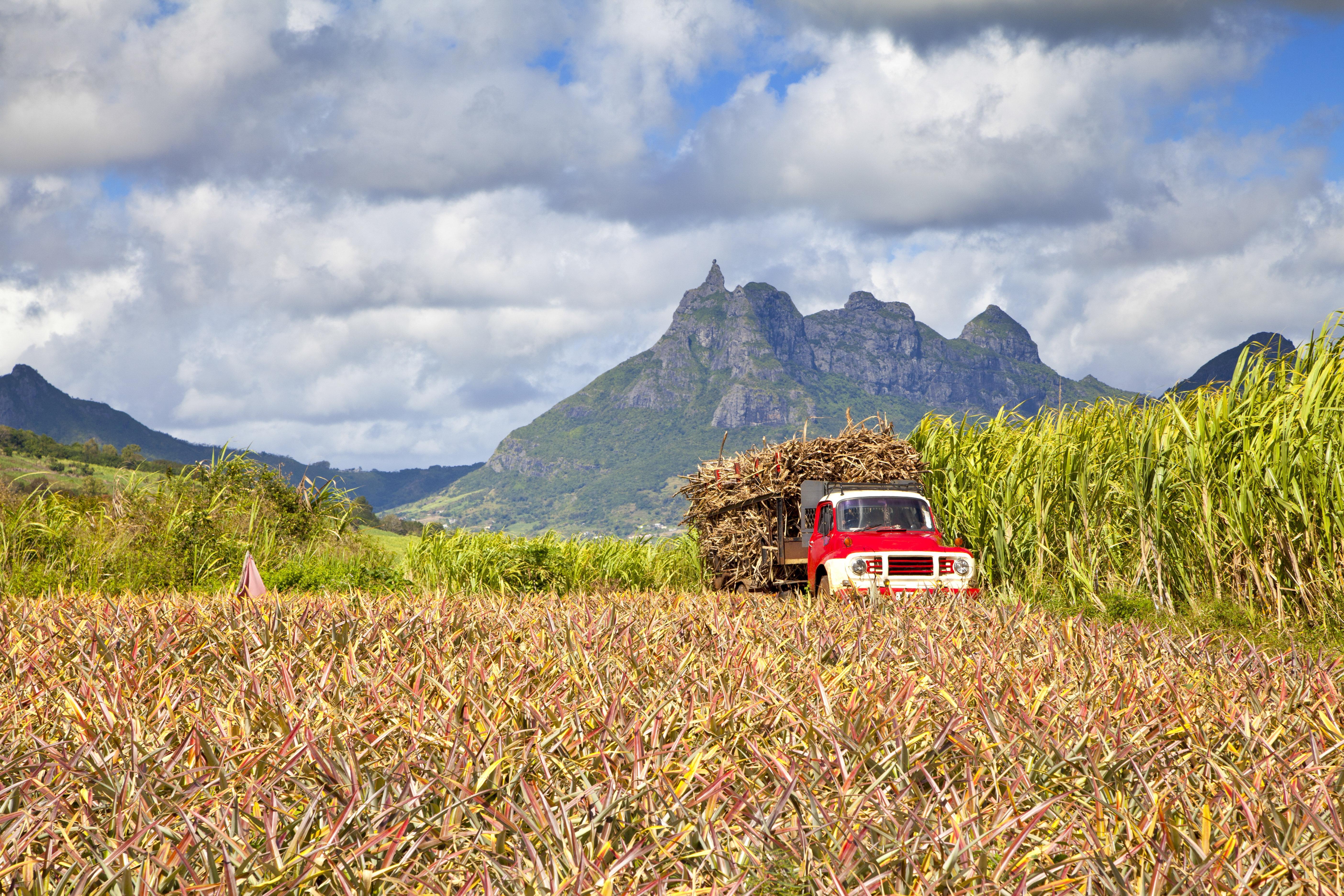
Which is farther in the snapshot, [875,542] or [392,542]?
[392,542]

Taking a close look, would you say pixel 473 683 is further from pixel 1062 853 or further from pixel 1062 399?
pixel 1062 399

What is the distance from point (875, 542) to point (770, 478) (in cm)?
322

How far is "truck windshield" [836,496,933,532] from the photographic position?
38.3 feet

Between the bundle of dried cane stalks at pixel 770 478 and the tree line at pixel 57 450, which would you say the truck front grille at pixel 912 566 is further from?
the tree line at pixel 57 450

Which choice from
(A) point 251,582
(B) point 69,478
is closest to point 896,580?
(A) point 251,582

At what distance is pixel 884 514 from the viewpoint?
11.8 metres

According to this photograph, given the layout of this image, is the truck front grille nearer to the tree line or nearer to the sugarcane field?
the sugarcane field

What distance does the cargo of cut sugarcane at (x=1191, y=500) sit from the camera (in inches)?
310

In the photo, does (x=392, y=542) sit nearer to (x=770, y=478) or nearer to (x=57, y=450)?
(x=770, y=478)

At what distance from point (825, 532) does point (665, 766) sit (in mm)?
9613

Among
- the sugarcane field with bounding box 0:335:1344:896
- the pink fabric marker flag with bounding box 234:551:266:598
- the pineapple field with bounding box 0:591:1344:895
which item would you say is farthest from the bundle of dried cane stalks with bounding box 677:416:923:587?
the pineapple field with bounding box 0:591:1344:895

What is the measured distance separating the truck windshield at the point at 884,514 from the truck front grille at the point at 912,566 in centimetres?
107

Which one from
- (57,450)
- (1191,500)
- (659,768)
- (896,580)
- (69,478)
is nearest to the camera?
(659,768)

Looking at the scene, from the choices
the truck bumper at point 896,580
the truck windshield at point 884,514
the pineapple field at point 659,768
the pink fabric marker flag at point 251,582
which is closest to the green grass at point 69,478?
the pink fabric marker flag at point 251,582
